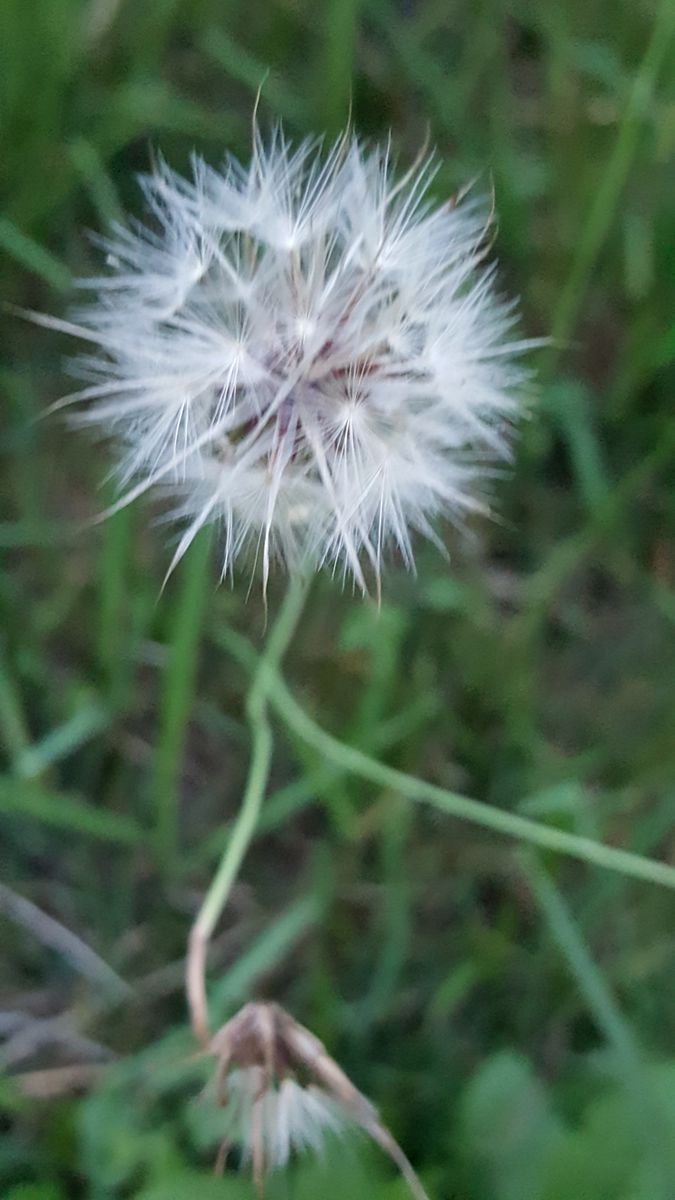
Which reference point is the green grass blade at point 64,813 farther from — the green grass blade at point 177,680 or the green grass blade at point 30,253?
the green grass blade at point 30,253

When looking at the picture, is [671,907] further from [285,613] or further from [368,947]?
[285,613]

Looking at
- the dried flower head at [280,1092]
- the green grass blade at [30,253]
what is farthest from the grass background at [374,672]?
the dried flower head at [280,1092]

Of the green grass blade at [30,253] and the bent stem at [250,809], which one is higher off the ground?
the green grass blade at [30,253]

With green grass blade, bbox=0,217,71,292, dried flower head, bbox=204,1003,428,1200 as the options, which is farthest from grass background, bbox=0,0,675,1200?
dried flower head, bbox=204,1003,428,1200

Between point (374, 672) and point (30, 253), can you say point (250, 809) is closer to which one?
point (374, 672)

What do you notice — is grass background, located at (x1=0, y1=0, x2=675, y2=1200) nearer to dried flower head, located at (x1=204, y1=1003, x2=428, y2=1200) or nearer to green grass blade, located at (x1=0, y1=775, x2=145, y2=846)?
green grass blade, located at (x1=0, y1=775, x2=145, y2=846)
